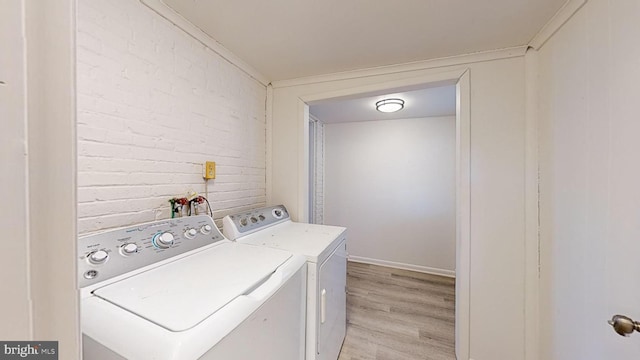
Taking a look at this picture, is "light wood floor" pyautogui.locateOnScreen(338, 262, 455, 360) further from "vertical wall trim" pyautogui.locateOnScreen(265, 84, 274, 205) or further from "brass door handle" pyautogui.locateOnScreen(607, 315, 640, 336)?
"vertical wall trim" pyautogui.locateOnScreen(265, 84, 274, 205)

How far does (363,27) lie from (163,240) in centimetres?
162

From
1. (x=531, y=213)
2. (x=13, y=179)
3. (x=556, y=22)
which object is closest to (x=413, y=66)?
(x=556, y=22)

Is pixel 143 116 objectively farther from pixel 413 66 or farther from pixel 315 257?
pixel 413 66

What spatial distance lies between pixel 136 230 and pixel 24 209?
948mm

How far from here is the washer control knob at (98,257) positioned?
82cm

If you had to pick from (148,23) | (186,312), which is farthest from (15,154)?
(148,23)

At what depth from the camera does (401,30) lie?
139cm

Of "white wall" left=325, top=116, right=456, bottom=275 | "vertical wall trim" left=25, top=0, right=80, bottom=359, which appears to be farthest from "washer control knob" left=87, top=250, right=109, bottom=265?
"white wall" left=325, top=116, right=456, bottom=275

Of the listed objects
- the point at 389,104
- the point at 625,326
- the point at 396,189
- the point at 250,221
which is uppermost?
the point at 389,104

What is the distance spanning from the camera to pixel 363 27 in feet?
4.50

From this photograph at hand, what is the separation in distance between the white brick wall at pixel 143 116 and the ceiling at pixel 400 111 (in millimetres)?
1050

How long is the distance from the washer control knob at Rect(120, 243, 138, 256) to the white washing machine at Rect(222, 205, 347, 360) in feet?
1.78

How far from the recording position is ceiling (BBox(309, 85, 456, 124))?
2.33 metres

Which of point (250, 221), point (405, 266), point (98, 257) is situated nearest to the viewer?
point (98, 257)
